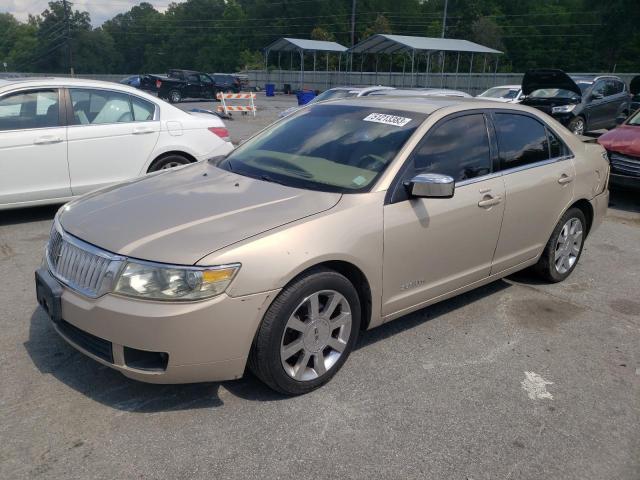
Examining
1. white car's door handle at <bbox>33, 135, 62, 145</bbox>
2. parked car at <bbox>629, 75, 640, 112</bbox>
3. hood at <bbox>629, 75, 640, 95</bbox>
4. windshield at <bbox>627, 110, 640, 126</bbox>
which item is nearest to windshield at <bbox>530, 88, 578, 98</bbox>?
parked car at <bbox>629, 75, 640, 112</bbox>

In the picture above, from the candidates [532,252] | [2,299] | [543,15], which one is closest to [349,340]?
[532,252]

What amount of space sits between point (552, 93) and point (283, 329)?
15.0 metres

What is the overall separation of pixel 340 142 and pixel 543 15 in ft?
255

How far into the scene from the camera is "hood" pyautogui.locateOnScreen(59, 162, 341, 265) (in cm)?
282

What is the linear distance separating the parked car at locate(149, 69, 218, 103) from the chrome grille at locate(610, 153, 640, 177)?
90.9ft

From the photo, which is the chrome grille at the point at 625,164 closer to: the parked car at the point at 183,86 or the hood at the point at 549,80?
the hood at the point at 549,80

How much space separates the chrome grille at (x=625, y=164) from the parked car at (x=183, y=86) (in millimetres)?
27721

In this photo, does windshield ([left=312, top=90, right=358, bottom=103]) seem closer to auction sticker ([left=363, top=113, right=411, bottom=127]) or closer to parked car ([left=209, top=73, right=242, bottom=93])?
auction sticker ([left=363, top=113, right=411, bottom=127])

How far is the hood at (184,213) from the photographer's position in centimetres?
282

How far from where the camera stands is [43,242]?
18.9 ft

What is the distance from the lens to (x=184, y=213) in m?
3.14

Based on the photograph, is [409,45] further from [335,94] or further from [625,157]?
[625,157]

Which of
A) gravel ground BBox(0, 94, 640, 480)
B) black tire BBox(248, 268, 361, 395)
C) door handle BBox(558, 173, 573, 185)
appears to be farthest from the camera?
door handle BBox(558, 173, 573, 185)

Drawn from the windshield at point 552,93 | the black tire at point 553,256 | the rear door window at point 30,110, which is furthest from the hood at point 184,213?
the windshield at point 552,93
